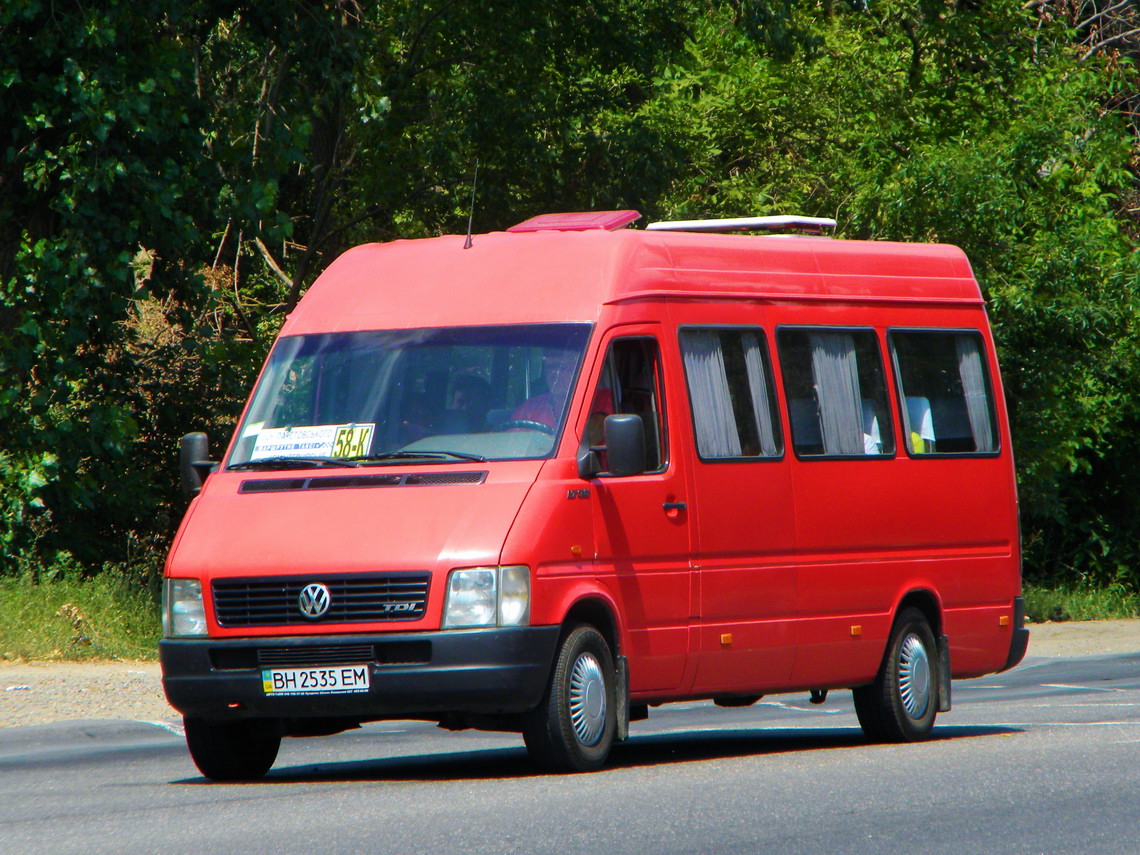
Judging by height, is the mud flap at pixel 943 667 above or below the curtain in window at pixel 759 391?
below

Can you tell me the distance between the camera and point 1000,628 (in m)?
12.5

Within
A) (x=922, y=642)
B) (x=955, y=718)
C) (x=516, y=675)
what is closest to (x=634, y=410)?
(x=516, y=675)

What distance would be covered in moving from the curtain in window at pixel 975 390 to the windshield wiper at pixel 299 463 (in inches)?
180

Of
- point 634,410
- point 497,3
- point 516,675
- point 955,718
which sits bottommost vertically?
point 955,718

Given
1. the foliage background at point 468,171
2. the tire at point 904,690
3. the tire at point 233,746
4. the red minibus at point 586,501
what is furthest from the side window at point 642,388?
the foliage background at point 468,171

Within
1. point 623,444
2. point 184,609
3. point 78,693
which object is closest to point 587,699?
point 623,444

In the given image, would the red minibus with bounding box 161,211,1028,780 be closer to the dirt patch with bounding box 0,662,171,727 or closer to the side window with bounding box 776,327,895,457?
the side window with bounding box 776,327,895,457

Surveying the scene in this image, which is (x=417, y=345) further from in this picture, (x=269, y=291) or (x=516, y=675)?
(x=269, y=291)

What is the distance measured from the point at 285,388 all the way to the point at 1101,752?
4.61 m

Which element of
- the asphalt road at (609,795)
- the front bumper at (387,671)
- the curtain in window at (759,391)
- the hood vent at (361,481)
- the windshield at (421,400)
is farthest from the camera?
the curtain in window at (759,391)

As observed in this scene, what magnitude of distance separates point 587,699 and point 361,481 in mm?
1485

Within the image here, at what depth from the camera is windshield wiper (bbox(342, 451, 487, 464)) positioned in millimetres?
9445

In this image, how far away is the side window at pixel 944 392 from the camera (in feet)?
39.5

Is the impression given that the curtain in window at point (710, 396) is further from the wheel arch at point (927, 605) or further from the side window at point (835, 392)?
the wheel arch at point (927, 605)
